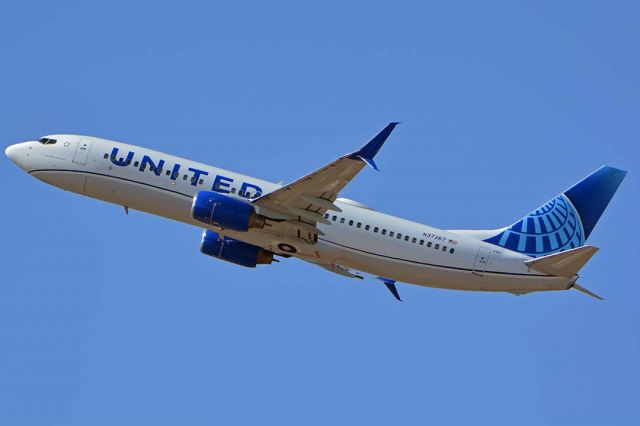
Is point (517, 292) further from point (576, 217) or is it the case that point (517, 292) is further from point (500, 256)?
point (576, 217)

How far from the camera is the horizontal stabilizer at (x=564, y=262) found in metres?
55.6

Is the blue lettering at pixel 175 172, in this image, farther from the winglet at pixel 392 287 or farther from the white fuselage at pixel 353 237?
the winglet at pixel 392 287

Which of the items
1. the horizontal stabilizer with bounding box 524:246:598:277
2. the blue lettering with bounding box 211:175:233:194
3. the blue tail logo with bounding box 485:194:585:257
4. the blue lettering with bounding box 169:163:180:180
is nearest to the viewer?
the horizontal stabilizer with bounding box 524:246:598:277

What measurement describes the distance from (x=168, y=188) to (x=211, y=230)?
3.05 m

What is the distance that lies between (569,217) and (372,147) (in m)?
16.7

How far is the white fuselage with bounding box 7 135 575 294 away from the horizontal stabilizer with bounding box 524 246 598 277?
0.48m

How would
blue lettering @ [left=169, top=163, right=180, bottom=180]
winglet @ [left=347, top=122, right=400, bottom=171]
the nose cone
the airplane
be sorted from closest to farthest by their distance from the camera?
winglet @ [left=347, top=122, right=400, bottom=171] < the airplane < blue lettering @ [left=169, top=163, right=180, bottom=180] < the nose cone

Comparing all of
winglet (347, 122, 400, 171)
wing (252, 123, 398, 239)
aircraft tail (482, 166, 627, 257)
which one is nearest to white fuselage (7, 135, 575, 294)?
wing (252, 123, 398, 239)

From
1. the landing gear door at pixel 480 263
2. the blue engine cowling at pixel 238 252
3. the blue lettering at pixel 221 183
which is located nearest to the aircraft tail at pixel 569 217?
the landing gear door at pixel 480 263

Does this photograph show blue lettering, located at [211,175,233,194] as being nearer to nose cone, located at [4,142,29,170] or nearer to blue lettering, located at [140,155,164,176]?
blue lettering, located at [140,155,164,176]

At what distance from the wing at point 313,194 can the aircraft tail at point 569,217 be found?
10.7 meters

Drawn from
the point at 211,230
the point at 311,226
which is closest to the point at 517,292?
the point at 311,226

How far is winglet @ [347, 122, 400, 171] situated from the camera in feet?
166

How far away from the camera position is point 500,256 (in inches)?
2309
